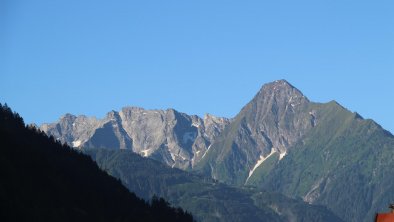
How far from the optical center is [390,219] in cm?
11838

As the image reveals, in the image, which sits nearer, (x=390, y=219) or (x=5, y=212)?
(x=390, y=219)

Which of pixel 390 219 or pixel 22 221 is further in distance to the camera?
pixel 22 221

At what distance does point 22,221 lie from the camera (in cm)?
19262

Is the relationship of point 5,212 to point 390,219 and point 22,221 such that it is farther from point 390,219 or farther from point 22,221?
point 390,219

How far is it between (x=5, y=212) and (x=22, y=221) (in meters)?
4.18

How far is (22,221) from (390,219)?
289 ft

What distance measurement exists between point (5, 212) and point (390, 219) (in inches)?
3403

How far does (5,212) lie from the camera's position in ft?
622

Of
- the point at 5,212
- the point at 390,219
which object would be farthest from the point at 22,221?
the point at 390,219
